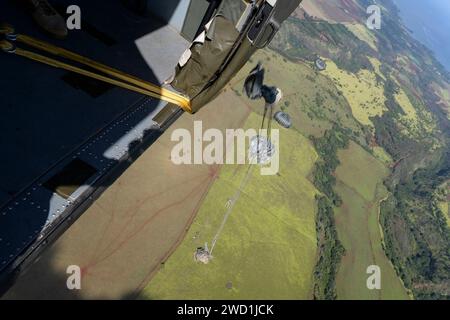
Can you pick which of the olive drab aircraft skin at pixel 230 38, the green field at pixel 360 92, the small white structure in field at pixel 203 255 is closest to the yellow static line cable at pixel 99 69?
the olive drab aircraft skin at pixel 230 38

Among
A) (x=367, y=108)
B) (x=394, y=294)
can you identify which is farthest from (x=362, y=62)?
(x=394, y=294)

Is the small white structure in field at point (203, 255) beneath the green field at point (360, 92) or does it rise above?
above

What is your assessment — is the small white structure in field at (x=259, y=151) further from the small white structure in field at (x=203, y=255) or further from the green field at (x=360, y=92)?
the green field at (x=360, y=92)

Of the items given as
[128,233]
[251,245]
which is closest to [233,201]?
[251,245]

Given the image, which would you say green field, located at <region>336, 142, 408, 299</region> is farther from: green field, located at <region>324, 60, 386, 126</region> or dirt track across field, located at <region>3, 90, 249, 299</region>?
dirt track across field, located at <region>3, 90, 249, 299</region>

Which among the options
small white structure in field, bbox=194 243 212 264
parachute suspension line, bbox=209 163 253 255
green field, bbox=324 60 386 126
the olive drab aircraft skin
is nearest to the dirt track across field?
small white structure in field, bbox=194 243 212 264

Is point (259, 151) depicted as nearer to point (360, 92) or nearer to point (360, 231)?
point (360, 231)
